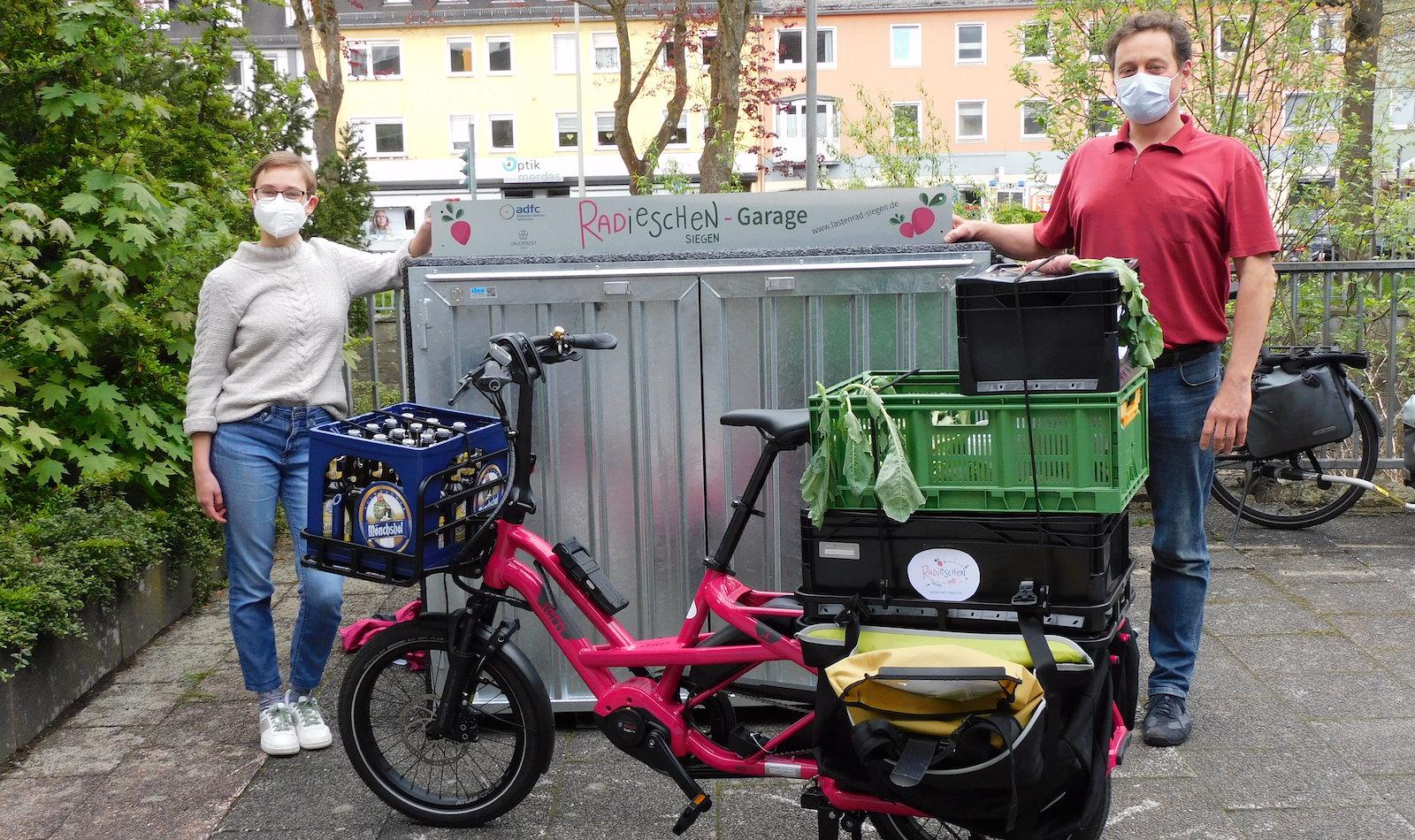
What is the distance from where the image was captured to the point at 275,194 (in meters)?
4.34

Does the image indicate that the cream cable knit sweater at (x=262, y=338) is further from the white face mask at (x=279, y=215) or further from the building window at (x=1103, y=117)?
the building window at (x=1103, y=117)

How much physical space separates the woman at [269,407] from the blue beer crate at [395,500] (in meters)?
0.72

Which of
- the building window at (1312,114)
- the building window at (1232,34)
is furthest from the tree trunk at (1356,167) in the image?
the building window at (1232,34)

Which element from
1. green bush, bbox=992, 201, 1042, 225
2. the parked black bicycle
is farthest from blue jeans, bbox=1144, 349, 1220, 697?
green bush, bbox=992, 201, 1042, 225

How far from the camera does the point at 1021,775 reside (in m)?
2.76

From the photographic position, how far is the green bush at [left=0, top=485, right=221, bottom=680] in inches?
179

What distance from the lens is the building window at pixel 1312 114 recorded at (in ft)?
26.7

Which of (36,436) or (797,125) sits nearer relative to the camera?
(36,436)

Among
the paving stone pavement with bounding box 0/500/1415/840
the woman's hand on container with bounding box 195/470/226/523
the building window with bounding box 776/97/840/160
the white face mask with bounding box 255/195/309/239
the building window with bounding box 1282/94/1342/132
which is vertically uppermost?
the building window with bounding box 776/97/840/160

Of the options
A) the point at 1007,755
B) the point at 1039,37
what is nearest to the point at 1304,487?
the point at 1039,37

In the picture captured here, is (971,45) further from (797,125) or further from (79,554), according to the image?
(79,554)

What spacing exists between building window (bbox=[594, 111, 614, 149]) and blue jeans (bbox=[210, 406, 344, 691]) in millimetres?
46826

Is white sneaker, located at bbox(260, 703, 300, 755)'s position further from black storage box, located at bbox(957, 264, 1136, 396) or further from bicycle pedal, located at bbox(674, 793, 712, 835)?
black storage box, located at bbox(957, 264, 1136, 396)

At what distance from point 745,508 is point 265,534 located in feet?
5.92
